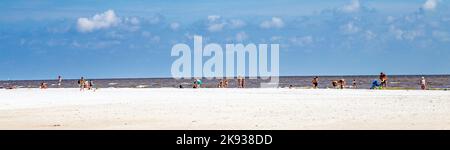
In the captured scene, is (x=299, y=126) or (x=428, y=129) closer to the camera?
(x=428, y=129)
